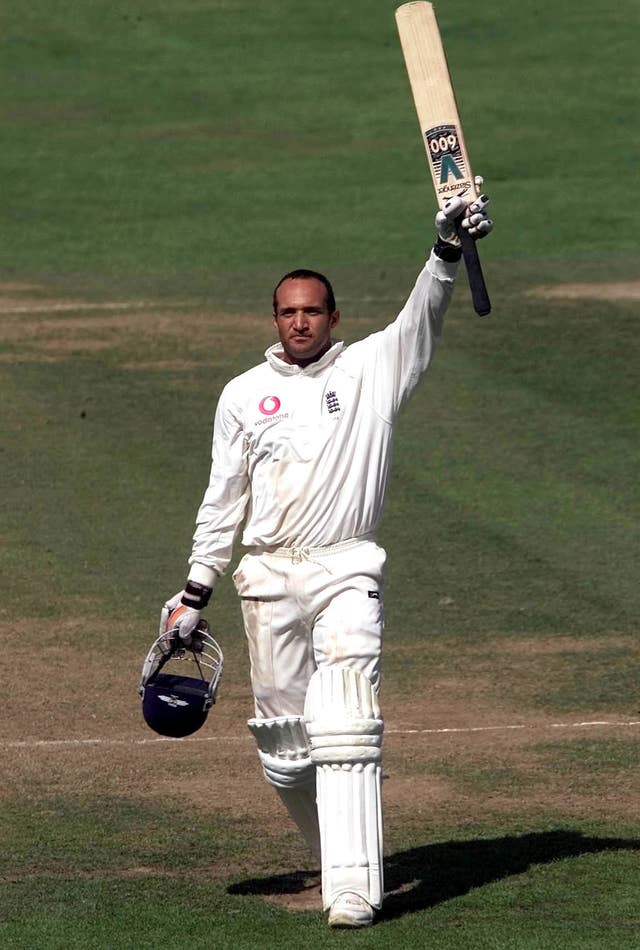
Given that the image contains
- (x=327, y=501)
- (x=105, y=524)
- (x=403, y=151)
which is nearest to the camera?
(x=327, y=501)

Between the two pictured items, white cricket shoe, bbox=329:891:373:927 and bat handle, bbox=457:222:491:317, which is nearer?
white cricket shoe, bbox=329:891:373:927

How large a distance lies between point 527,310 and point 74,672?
888 centimetres

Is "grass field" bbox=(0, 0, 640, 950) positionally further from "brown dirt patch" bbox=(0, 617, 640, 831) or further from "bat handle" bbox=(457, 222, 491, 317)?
"bat handle" bbox=(457, 222, 491, 317)

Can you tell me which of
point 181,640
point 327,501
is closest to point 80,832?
point 181,640

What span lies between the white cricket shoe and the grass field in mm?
98

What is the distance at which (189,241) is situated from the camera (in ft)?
72.1

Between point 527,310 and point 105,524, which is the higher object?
point 527,310

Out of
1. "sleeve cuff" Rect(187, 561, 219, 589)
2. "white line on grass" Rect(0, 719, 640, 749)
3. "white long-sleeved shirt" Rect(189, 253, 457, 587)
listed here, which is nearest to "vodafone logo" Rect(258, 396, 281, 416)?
"white long-sleeved shirt" Rect(189, 253, 457, 587)

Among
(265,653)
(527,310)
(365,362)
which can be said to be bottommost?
(265,653)

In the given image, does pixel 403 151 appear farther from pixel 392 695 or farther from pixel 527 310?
pixel 392 695

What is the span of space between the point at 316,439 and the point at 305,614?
66cm

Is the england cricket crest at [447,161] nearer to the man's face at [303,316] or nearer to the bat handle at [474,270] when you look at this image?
the bat handle at [474,270]

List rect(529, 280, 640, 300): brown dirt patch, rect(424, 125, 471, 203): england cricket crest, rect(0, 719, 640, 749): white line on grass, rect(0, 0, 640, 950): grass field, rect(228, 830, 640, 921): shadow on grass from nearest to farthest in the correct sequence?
rect(228, 830, 640, 921): shadow on grass
rect(424, 125, 471, 203): england cricket crest
rect(0, 0, 640, 950): grass field
rect(0, 719, 640, 749): white line on grass
rect(529, 280, 640, 300): brown dirt patch

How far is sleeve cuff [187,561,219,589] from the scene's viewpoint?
7441 mm
